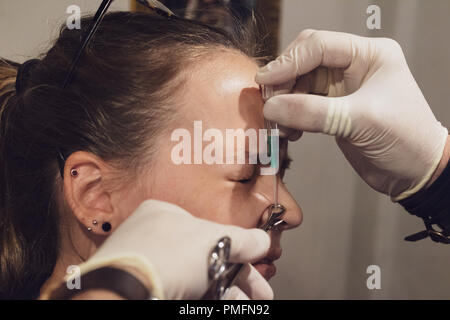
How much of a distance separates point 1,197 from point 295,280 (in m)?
0.64

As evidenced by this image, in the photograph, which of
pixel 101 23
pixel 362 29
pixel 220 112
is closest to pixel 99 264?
pixel 220 112

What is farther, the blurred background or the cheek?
the blurred background

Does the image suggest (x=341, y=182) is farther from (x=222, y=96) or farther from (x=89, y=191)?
(x=89, y=191)

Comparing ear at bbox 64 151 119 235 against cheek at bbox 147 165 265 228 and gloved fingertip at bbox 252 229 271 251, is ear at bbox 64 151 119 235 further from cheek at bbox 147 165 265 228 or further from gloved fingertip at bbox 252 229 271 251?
gloved fingertip at bbox 252 229 271 251

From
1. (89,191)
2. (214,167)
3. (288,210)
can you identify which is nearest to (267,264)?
(288,210)

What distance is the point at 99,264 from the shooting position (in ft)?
1.71

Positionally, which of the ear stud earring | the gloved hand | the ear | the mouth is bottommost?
the mouth

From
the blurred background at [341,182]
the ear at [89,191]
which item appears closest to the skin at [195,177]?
the ear at [89,191]

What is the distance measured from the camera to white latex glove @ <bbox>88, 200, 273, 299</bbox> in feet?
1.77

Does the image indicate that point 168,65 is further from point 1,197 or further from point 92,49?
point 1,197

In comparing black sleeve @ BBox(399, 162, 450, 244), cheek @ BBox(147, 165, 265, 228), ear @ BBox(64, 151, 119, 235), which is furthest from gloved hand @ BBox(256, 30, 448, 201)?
ear @ BBox(64, 151, 119, 235)

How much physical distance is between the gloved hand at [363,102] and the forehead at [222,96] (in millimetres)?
25

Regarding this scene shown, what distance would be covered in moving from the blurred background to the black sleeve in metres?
0.19

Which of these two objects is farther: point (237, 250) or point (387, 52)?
point (387, 52)
